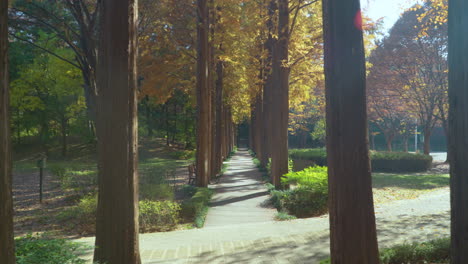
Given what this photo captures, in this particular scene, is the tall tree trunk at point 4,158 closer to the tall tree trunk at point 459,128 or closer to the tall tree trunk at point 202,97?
the tall tree trunk at point 459,128

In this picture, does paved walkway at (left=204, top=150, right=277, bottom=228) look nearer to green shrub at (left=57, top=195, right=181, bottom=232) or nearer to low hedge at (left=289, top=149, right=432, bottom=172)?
green shrub at (left=57, top=195, right=181, bottom=232)

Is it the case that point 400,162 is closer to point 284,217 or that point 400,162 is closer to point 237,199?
point 237,199

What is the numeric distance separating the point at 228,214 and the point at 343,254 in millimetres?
7707

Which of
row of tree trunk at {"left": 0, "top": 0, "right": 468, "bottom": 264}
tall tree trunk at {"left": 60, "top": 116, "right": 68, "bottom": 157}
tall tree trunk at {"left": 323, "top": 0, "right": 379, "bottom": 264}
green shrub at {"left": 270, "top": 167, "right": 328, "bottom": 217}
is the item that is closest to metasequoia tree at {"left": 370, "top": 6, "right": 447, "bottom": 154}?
green shrub at {"left": 270, "top": 167, "right": 328, "bottom": 217}

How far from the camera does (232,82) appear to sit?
84.6 feet

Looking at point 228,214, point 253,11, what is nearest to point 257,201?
point 228,214

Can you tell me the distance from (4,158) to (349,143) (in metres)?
3.36

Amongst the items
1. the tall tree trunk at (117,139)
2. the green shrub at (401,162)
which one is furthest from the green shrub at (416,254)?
the green shrub at (401,162)

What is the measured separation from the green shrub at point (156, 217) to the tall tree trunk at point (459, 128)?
292 inches

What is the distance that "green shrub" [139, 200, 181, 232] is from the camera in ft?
32.5

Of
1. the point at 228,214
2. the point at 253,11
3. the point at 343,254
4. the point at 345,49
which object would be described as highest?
the point at 253,11

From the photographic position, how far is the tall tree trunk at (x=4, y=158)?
3.01m

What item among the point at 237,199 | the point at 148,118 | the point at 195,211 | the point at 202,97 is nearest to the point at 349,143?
the point at 195,211

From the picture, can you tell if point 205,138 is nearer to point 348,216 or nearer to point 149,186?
point 149,186
